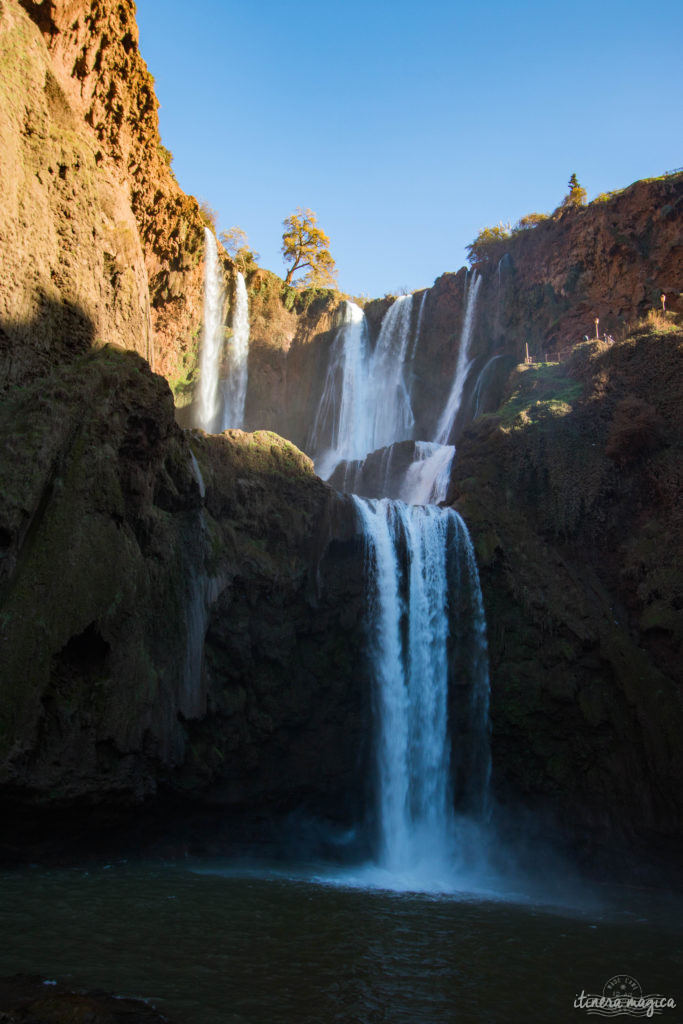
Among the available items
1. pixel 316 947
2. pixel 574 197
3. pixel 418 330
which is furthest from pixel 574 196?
pixel 316 947

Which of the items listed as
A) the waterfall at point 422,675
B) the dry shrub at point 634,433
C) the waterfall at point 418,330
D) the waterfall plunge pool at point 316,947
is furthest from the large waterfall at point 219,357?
the waterfall plunge pool at point 316,947

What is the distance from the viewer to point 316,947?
8.04m

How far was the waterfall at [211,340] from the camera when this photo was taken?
29.8 m

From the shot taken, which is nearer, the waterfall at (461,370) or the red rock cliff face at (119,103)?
the red rock cliff face at (119,103)

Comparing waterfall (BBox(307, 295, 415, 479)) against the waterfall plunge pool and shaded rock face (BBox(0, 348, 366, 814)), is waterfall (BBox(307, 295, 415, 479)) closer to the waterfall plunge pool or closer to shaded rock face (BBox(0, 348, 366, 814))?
shaded rock face (BBox(0, 348, 366, 814))

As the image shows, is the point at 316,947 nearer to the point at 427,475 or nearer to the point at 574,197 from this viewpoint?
the point at 427,475

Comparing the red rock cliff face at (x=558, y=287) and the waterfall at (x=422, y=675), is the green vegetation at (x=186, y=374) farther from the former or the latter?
the waterfall at (x=422, y=675)

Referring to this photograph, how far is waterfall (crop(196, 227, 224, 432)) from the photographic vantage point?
29.8m

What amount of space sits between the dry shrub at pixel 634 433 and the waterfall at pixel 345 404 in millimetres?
17072

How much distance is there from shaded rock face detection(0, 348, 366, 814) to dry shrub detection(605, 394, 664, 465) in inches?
290

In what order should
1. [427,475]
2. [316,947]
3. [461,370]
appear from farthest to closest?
1. [461,370]
2. [427,475]
3. [316,947]

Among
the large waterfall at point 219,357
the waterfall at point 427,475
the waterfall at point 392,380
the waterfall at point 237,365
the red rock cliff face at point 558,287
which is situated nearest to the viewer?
the waterfall at point 427,475

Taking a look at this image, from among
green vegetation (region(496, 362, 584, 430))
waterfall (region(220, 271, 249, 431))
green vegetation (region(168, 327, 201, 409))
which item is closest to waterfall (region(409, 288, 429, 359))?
waterfall (region(220, 271, 249, 431))

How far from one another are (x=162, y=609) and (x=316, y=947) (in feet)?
22.7
